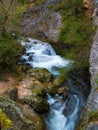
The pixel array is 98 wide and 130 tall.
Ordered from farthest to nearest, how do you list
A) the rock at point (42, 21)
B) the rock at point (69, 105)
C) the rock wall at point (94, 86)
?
the rock at point (42, 21)
the rock at point (69, 105)
the rock wall at point (94, 86)

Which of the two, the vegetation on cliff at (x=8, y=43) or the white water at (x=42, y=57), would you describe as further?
the white water at (x=42, y=57)

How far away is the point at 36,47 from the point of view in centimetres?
1518

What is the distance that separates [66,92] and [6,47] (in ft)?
12.1

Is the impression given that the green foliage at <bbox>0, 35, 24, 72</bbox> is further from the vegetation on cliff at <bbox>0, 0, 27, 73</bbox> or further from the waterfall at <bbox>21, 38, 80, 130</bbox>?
the waterfall at <bbox>21, 38, 80, 130</bbox>

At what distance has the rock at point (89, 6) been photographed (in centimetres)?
1580

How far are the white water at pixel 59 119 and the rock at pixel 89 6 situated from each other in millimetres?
7951

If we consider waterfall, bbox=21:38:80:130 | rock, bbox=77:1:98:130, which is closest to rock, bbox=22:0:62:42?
waterfall, bbox=21:38:80:130

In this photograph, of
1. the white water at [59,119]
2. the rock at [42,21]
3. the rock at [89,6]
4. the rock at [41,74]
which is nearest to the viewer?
the white water at [59,119]

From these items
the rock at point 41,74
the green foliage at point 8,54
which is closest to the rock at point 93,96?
the rock at point 41,74

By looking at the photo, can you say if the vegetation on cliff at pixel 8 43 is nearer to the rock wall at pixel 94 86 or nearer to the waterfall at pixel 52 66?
the waterfall at pixel 52 66

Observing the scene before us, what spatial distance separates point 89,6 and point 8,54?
6.53 meters

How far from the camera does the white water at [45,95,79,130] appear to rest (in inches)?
334

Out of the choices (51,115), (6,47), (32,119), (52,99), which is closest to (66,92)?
(52,99)

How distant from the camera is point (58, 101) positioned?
972cm
